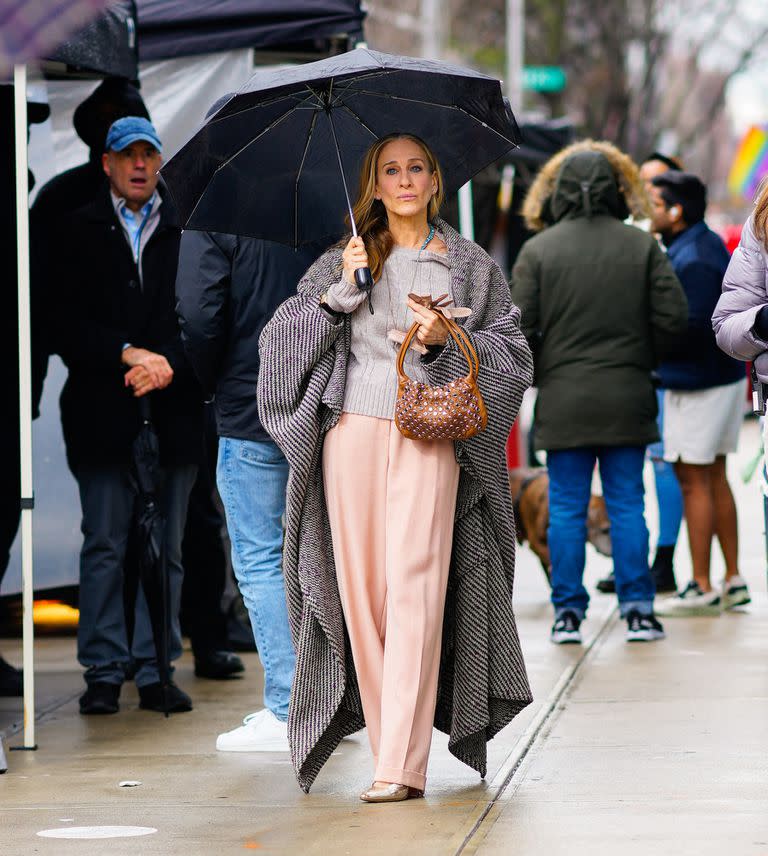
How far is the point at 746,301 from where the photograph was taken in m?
5.17

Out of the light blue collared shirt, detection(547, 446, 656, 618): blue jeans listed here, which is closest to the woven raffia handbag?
the light blue collared shirt

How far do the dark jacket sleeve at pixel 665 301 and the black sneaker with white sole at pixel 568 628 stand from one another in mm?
1297

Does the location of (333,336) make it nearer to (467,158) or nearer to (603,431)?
(467,158)

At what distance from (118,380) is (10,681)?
1.35 metres

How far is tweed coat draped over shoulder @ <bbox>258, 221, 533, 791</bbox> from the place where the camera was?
4926 mm

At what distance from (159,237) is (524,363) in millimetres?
2175

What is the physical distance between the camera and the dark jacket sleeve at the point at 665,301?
754 cm

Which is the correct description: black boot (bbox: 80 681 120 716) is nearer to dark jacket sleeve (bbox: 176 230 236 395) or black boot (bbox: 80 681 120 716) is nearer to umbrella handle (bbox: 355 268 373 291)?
dark jacket sleeve (bbox: 176 230 236 395)

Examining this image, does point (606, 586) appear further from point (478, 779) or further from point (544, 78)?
point (544, 78)

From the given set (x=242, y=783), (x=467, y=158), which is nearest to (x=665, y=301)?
(x=467, y=158)

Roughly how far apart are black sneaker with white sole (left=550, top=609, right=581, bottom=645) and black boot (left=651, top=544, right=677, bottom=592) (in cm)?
162

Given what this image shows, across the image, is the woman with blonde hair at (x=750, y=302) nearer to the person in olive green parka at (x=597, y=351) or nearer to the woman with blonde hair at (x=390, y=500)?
the woman with blonde hair at (x=390, y=500)

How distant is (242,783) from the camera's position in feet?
17.2

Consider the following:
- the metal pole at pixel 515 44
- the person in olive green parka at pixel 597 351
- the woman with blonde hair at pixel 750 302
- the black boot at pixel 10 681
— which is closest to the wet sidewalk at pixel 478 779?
the black boot at pixel 10 681
